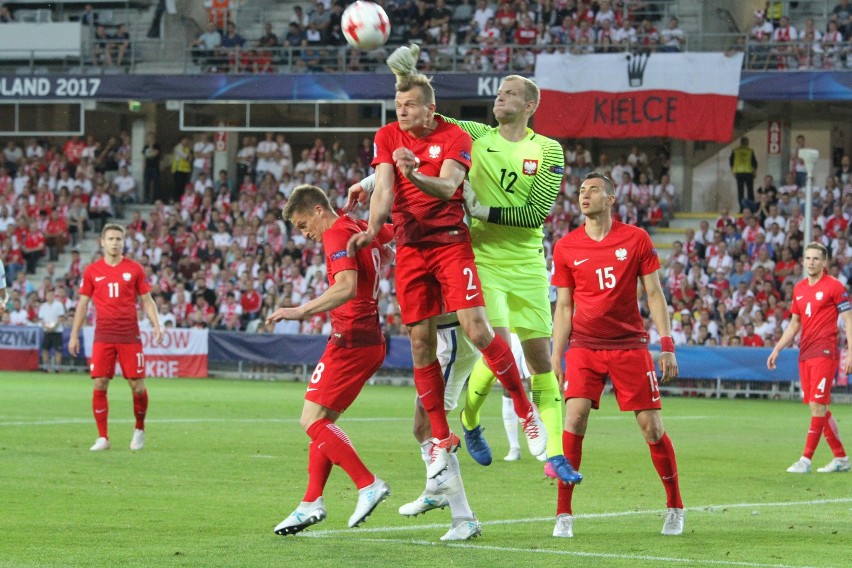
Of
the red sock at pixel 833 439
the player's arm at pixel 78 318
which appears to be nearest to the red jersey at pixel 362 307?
the red sock at pixel 833 439

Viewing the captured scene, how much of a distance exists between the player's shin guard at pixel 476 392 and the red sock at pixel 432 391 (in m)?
1.08

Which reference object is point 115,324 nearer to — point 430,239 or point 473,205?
point 473,205

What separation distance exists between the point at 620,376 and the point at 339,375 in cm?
179

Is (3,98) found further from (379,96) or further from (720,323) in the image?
(720,323)

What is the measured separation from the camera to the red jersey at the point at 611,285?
9297 millimetres

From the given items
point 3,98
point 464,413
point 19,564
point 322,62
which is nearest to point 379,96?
point 322,62

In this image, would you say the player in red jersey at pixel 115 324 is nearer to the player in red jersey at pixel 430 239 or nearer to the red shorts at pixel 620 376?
the player in red jersey at pixel 430 239

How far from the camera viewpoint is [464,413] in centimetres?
1037

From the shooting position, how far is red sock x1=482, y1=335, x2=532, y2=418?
923 centimetres

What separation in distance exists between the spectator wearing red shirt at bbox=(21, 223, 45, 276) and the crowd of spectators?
4cm

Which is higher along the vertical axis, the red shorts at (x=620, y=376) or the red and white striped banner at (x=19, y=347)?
the red shorts at (x=620, y=376)

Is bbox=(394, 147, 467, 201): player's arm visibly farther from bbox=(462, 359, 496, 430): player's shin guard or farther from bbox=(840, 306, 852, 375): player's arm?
bbox=(840, 306, 852, 375): player's arm

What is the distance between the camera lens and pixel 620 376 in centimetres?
928

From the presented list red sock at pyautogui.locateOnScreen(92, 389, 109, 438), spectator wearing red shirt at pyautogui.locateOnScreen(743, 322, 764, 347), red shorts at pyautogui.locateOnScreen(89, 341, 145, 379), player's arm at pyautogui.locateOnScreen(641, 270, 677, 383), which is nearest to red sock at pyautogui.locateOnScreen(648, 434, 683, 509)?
player's arm at pyautogui.locateOnScreen(641, 270, 677, 383)
